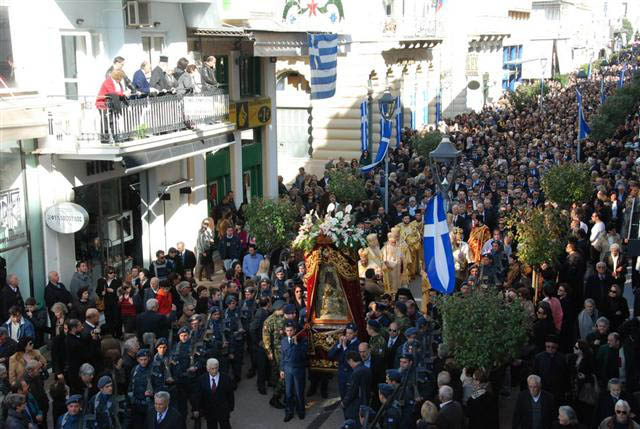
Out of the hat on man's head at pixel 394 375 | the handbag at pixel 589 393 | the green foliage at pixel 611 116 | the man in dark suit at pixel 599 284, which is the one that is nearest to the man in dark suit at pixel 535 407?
the handbag at pixel 589 393

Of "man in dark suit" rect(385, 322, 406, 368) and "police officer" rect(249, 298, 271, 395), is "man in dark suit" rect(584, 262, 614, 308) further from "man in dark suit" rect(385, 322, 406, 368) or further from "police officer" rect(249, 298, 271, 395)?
"police officer" rect(249, 298, 271, 395)

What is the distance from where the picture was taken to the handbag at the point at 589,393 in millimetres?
12688

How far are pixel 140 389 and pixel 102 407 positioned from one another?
1042 mm

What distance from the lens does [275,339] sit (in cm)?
1426

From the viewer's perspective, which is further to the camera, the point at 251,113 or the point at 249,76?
the point at 249,76

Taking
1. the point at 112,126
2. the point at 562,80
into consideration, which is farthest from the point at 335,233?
the point at 562,80

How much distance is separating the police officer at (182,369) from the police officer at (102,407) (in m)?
1.52

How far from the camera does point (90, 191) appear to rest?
768 inches

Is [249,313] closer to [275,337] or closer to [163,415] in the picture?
[275,337]

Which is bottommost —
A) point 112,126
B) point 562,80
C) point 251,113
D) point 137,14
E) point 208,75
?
point 562,80

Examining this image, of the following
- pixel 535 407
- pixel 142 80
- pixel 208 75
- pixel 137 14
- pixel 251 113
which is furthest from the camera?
pixel 251 113

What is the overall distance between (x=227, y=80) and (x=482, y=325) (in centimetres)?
1475

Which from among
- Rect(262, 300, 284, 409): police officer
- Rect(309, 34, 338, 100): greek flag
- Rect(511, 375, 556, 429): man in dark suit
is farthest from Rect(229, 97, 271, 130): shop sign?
Rect(511, 375, 556, 429): man in dark suit

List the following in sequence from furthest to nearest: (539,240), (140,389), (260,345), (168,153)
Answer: (168,153) < (539,240) < (260,345) < (140,389)
